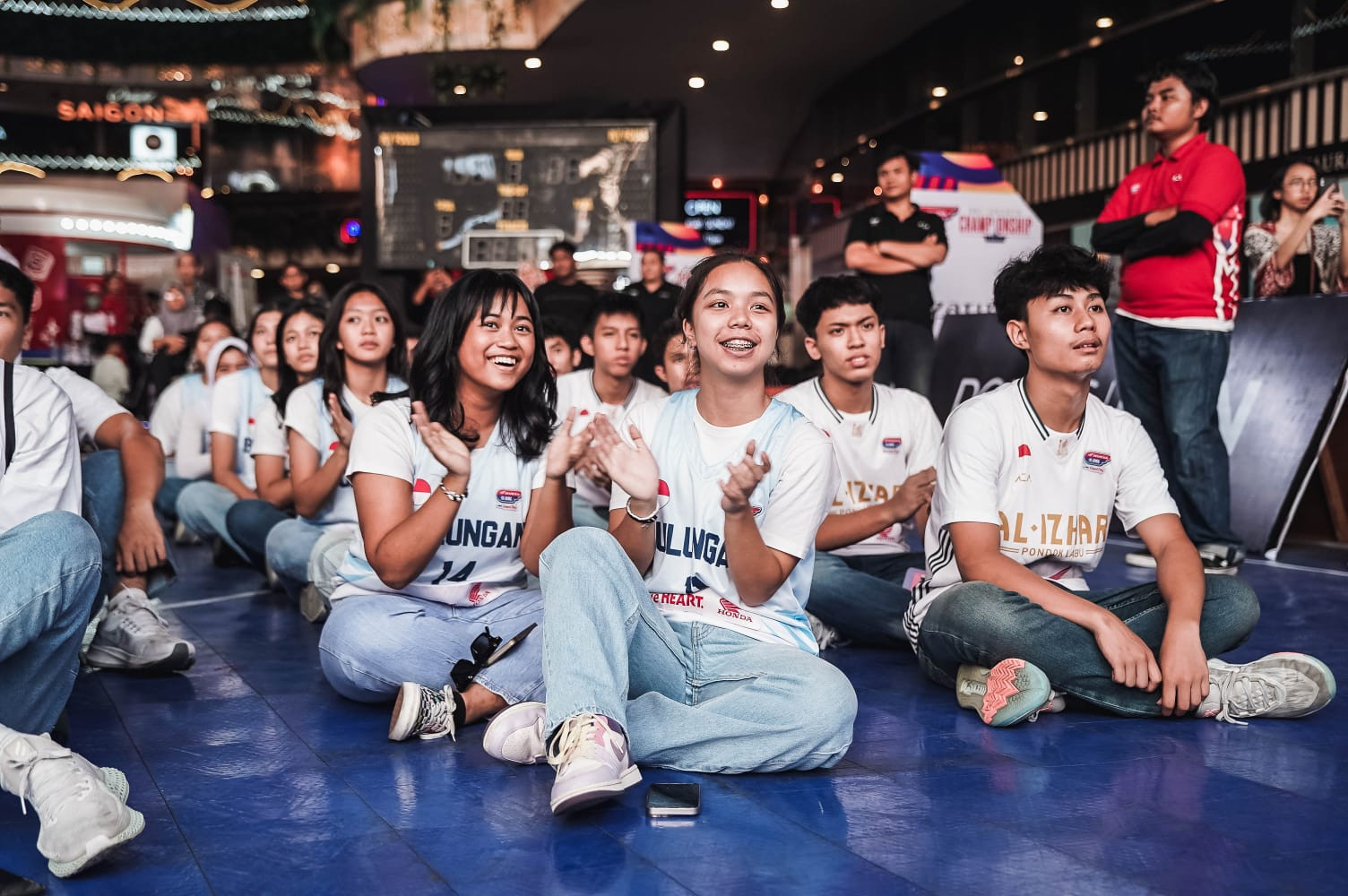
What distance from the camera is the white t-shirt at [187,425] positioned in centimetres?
589

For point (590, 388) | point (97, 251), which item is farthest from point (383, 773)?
point (97, 251)

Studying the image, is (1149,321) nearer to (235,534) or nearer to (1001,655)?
(1001,655)

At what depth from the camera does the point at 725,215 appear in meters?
18.8

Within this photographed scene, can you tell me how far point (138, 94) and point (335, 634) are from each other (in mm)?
23012

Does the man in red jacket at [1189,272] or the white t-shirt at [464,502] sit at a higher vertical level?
the man in red jacket at [1189,272]

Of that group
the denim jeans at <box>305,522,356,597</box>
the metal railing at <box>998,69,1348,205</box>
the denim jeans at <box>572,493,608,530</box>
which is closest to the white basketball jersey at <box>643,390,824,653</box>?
the denim jeans at <box>305,522,356,597</box>

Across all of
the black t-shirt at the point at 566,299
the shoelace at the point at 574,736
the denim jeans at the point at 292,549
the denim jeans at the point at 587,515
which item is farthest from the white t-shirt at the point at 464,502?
the black t-shirt at the point at 566,299

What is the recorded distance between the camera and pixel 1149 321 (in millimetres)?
4645

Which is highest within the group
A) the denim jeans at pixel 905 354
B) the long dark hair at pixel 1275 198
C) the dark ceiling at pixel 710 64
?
the dark ceiling at pixel 710 64

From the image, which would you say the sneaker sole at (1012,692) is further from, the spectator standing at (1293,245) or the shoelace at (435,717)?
the spectator standing at (1293,245)

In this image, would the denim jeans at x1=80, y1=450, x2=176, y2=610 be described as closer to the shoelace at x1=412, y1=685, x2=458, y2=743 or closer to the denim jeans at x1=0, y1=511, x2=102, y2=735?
the denim jeans at x1=0, y1=511, x2=102, y2=735

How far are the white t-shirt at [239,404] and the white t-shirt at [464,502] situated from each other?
99.5 inches

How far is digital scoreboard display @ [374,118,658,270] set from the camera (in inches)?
410

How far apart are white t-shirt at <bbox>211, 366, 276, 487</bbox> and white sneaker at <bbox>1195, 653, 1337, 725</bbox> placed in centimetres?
381
